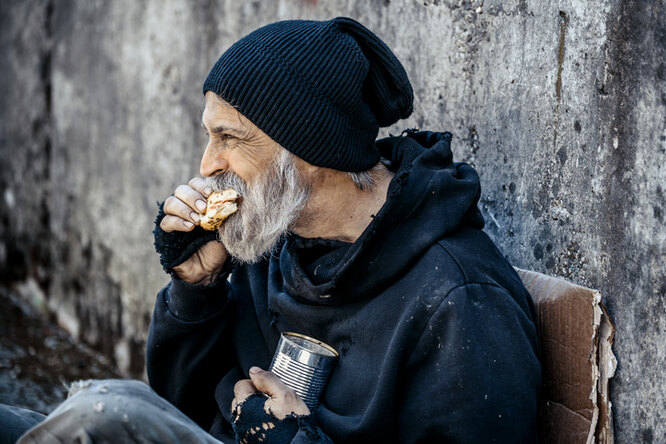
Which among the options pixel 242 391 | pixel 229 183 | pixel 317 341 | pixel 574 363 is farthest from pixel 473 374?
pixel 229 183

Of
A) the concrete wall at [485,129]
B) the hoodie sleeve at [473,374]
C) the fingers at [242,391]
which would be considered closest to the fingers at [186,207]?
the fingers at [242,391]

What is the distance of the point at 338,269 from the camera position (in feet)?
7.75

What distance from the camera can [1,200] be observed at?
725 cm

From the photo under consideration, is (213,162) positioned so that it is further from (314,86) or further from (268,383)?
(268,383)

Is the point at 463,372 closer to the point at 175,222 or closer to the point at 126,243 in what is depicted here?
the point at 175,222

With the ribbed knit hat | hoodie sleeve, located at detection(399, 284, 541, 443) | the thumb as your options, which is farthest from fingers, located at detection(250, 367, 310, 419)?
the ribbed knit hat

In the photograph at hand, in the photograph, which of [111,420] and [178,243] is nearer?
[111,420]

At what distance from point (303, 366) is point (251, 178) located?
613 mm

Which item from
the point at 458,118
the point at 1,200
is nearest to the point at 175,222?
the point at 458,118

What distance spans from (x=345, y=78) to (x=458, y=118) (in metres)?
0.69

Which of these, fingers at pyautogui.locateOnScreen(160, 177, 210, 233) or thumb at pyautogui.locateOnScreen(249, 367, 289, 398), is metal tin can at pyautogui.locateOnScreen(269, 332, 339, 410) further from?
fingers at pyautogui.locateOnScreen(160, 177, 210, 233)

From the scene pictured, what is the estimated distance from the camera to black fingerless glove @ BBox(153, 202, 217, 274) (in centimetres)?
263

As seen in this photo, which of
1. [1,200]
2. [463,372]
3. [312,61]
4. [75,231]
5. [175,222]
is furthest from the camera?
[1,200]

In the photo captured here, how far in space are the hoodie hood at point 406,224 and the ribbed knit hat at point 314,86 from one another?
7.4 inches
